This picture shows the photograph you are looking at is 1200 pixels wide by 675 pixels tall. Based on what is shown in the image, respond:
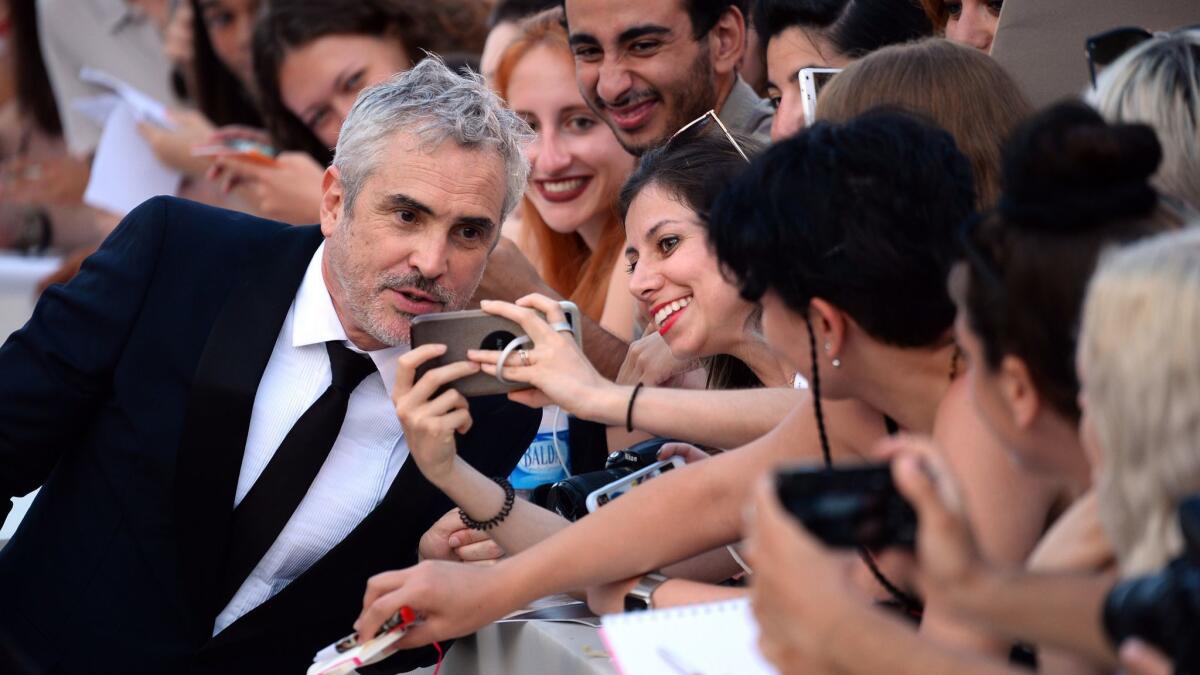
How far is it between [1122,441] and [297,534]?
1.96m

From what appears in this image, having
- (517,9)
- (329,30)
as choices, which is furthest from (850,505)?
(329,30)

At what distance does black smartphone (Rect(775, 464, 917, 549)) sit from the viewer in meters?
1.43

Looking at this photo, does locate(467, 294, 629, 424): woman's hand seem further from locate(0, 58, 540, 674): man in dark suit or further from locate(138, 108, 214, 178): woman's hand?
locate(138, 108, 214, 178): woman's hand

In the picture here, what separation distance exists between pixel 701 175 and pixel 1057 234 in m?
1.61

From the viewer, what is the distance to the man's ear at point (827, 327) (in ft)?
6.67

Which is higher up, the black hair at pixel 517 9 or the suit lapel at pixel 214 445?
the black hair at pixel 517 9

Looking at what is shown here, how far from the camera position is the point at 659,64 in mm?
4219

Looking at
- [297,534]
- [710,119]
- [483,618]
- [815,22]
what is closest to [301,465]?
[297,534]

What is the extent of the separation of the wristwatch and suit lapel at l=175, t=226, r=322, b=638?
912 mm

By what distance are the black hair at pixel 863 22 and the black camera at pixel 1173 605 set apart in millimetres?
2377

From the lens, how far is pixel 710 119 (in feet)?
11.4

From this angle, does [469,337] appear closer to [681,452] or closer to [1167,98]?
[681,452]

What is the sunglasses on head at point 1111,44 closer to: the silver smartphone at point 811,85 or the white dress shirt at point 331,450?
the silver smartphone at point 811,85

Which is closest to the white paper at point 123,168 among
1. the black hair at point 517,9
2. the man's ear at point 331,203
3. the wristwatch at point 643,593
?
the black hair at point 517,9
